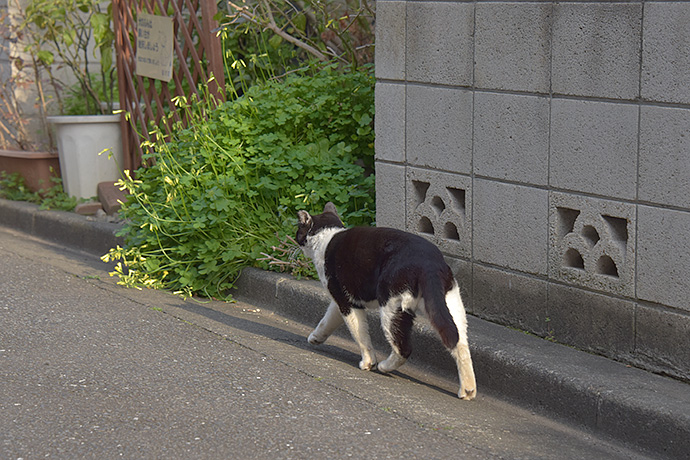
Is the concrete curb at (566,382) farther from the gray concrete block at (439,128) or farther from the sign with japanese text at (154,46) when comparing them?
the sign with japanese text at (154,46)

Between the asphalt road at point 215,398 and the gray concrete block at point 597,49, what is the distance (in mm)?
1499

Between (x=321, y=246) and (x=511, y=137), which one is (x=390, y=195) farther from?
(x=511, y=137)

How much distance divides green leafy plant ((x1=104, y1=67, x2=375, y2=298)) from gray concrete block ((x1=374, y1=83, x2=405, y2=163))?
0.63m

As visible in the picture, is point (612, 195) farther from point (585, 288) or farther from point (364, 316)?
point (364, 316)

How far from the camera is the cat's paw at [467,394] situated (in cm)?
398

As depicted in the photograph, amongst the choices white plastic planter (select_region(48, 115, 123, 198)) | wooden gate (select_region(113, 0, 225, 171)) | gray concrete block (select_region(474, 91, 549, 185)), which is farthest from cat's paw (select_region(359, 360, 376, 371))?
white plastic planter (select_region(48, 115, 123, 198))

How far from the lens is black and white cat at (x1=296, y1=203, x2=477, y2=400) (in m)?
3.90

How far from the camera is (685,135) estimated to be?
360 cm

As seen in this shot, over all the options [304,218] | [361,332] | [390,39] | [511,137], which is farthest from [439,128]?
[361,332]

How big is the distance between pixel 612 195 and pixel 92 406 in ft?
8.16

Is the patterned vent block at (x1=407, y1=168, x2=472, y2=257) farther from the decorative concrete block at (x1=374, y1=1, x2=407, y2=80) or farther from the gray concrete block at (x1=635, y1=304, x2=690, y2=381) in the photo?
the gray concrete block at (x1=635, y1=304, x2=690, y2=381)

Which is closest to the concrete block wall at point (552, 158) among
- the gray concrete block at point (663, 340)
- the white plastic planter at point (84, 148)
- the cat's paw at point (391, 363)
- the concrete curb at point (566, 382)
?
the gray concrete block at point (663, 340)

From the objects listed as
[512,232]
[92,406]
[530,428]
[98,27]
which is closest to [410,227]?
[512,232]

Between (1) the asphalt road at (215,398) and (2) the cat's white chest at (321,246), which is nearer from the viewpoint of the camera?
(1) the asphalt road at (215,398)
